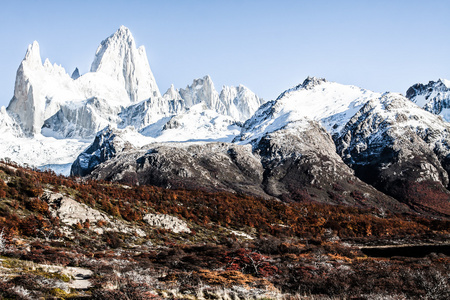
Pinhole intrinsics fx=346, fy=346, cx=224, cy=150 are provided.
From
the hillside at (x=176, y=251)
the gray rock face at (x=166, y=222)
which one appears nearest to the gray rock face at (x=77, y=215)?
the hillside at (x=176, y=251)

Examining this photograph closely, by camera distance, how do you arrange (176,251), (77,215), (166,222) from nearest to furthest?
1. (176,251)
2. (77,215)
3. (166,222)

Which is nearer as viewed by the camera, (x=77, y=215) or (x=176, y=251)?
(x=176, y=251)

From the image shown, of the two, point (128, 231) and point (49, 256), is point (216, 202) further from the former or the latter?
point (49, 256)

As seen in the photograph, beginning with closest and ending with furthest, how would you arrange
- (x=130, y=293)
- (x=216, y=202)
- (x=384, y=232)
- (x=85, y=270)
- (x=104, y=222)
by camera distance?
(x=130, y=293) < (x=85, y=270) < (x=104, y=222) < (x=216, y=202) < (x=384, y=232)

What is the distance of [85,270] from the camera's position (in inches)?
1107

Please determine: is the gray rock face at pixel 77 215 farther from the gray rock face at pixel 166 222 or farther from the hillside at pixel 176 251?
the gray rock face at pixel 166 222

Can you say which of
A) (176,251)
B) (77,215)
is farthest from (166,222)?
(176,251)

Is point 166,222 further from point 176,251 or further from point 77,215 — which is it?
point 176,251

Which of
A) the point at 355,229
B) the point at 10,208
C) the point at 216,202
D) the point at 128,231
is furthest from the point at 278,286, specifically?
the point at 355,229

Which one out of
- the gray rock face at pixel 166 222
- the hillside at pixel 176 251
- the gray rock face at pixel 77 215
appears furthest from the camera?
the gray rock face at pixel 166 222

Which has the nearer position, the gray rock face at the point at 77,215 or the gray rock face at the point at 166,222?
the gray rock face at the point at 77,215

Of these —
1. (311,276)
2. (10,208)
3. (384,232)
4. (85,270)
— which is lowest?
(384,232)

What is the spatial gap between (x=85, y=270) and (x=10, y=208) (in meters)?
23.4

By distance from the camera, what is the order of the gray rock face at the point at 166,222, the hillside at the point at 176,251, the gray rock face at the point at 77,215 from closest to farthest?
the hillside at the point at 176,251 < the gray rock face at the point at 77,215 < the gray rock face at the point at 166,222
